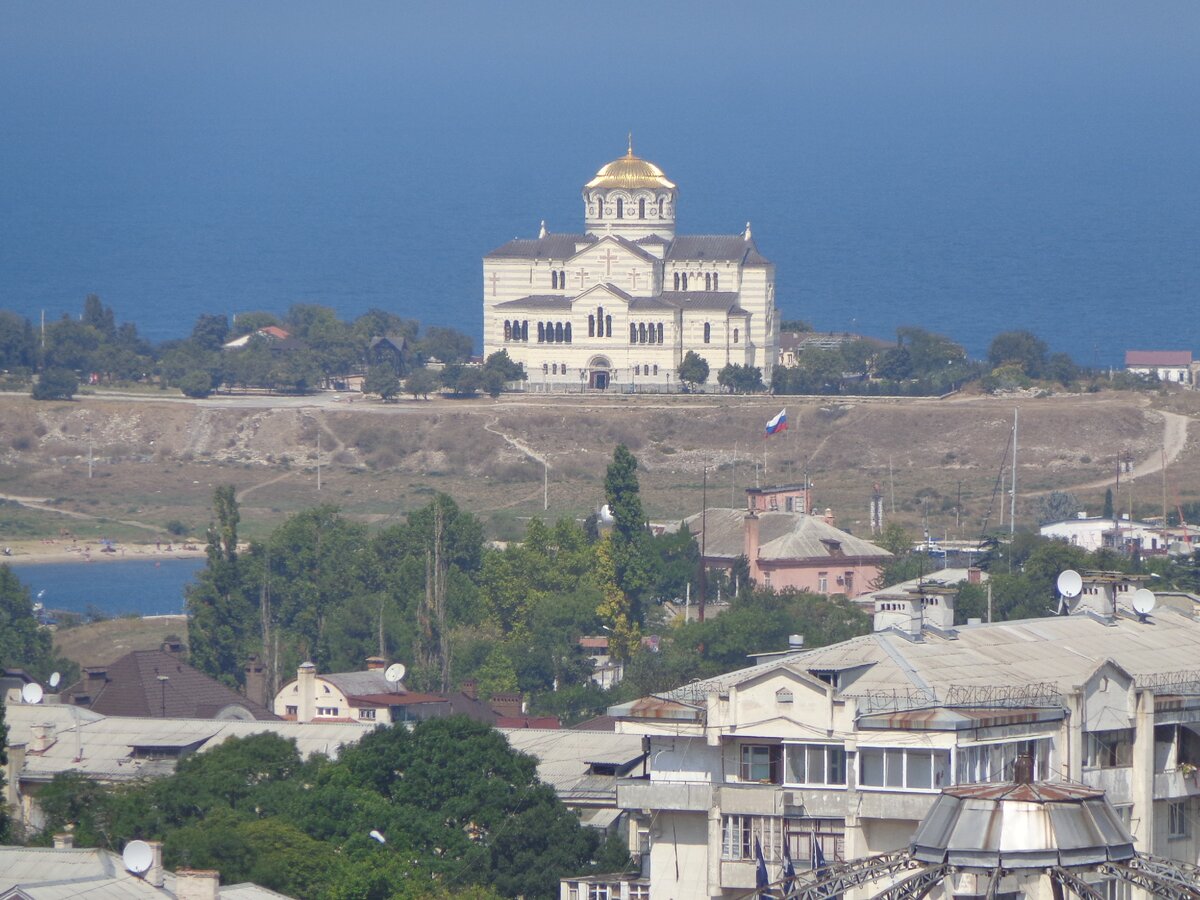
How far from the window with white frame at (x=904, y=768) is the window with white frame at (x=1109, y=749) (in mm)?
2471

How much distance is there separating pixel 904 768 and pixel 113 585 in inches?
2733

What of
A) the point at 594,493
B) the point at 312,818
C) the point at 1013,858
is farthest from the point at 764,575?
the point at 1013,858

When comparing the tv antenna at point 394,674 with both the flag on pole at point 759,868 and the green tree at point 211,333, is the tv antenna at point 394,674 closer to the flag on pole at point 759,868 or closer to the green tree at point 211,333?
the flag on pole at point 759,868

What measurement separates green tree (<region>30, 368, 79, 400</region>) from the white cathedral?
17.3m

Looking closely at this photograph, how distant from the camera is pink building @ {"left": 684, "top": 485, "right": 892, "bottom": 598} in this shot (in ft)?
266

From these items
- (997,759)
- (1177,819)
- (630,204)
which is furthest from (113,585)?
(997,759)

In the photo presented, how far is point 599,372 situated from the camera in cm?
13088

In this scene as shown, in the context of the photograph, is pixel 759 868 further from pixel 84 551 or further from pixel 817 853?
pixel 84 551

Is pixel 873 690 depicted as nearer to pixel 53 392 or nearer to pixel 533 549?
pixel 533 549

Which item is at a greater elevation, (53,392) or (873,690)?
(53,392)

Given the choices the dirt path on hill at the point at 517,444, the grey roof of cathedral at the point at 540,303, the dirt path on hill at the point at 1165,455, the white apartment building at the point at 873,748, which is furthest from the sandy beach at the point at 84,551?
the white apartment building at the point at 873,748

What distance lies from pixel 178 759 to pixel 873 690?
47.9ft

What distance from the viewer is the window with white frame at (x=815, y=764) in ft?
90.2

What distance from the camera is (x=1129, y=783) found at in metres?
29.4
